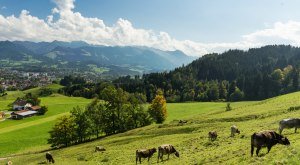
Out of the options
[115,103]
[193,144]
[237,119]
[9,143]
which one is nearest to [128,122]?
[115,103]

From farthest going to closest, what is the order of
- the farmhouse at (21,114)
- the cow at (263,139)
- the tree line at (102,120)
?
1. the farmhouse at (21,114)
2. the tree line at (102,120)
3. the cow at (263,139)

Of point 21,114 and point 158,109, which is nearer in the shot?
point 158,109

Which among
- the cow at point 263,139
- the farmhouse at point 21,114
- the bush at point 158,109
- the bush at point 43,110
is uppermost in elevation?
the cow at point 263,139

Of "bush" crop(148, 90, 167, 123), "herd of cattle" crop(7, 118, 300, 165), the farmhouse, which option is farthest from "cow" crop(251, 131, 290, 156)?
the farmhouse

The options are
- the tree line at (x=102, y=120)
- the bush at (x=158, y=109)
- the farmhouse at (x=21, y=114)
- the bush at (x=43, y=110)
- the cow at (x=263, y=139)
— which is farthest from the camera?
the bush at (x=43, y=110)

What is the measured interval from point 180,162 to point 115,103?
222 feet

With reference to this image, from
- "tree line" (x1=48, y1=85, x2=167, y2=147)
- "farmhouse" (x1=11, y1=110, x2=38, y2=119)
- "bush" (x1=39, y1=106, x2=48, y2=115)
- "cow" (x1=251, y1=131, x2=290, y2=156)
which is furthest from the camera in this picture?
"bush" (x1=39, y1=106, x2=48, y2=115)

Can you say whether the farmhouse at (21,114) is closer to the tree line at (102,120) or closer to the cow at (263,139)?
the tree line at (102,120)

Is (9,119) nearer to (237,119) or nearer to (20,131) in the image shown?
(20,131)

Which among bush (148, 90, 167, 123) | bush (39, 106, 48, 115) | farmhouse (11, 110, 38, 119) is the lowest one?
farmhouse (11, 110, 38, 119)

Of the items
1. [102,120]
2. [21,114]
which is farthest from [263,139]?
[21,114]

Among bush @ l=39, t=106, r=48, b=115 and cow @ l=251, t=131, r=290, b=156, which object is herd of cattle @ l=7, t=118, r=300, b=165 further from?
bush @ l=39, t=106, r=48, b=115

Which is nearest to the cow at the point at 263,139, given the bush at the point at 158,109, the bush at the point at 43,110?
the bush at the point at 158,109

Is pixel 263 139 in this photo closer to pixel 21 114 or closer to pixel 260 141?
pixel 260 141
